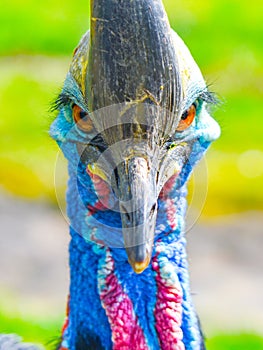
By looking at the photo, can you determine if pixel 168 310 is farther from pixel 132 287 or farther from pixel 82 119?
pixel 82 119

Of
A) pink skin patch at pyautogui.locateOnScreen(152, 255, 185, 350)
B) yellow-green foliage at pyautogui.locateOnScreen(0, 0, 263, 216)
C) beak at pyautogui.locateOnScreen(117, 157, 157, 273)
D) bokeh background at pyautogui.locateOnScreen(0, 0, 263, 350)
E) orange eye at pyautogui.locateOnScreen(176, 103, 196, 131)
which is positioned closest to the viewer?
beak at pyautogui.locateOnScreen(117, 157, 157, 273)

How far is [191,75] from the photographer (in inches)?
87.0


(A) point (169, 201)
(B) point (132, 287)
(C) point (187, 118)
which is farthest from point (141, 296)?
(C) point (187, 118)

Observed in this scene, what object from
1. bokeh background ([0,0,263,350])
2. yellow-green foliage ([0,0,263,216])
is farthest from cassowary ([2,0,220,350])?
yellow-green foliage ([0,0,263,216])

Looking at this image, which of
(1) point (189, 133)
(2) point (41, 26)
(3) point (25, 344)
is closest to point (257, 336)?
(3) point (25, 344)

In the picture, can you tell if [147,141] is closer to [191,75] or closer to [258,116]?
[191,75]

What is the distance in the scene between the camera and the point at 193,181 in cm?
270

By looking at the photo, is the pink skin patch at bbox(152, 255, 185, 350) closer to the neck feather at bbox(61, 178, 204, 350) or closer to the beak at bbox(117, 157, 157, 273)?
the neck feather at bbox(61, 178, 204, 350)

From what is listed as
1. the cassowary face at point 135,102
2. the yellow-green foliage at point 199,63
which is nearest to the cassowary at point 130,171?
the cassowary face at point 135,102

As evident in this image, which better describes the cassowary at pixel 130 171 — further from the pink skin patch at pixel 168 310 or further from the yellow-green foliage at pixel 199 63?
the yellow-green foliage at pixel 199 63

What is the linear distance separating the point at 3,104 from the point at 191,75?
416 centimetres

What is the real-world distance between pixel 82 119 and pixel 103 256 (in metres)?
0.33

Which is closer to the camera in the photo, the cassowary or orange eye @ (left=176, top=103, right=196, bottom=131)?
the cassowary

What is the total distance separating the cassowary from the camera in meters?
1.98
